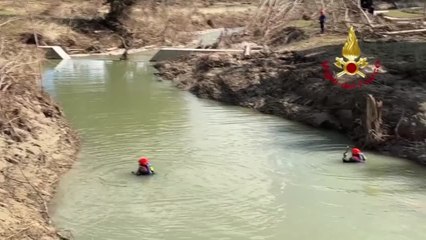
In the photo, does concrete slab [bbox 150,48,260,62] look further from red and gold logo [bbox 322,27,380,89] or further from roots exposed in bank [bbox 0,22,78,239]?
roots exposed in bank [bbox 0,22,78,239]

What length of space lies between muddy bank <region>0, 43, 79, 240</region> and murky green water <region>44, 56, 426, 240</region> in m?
0.38

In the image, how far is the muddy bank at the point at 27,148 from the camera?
8453 mm

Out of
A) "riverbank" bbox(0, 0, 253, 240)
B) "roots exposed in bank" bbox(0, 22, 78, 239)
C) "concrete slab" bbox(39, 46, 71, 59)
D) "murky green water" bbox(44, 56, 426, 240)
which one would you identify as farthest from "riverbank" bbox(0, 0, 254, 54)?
"roots exposed in bank" bbox(0, 22, 78, 239)

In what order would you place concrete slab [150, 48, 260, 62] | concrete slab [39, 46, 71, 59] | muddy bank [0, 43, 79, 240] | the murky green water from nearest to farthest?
muddy bank [0, 43, 79, 240] < the murky green water < concrete slab [150, 48, 260, 62] < concrete slab [39, 46, 71, 59]

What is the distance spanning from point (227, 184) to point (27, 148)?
3.52 metres

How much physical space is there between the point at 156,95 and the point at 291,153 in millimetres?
7620

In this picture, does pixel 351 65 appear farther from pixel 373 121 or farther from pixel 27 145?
pixel 27 145

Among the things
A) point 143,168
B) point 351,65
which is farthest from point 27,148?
point 351,65

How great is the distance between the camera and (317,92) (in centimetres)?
1655

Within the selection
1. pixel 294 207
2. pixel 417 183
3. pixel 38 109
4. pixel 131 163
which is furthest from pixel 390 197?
pixel 38 109

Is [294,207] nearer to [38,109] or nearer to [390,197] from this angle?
[390,197]

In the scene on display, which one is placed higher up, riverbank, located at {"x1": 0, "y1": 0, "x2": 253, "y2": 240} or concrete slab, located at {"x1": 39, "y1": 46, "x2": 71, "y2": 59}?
riverbank, located at {"x1": 0, "y1": 0, "x2": 253, "y2": 240}

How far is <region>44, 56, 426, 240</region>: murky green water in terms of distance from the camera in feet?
30.2

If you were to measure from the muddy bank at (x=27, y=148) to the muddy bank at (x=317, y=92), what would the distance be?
19.2ft
